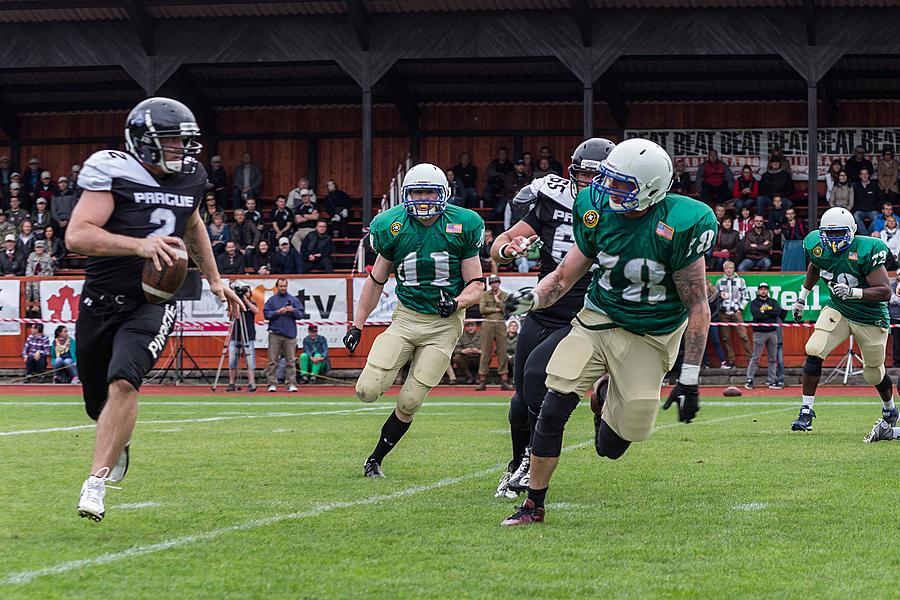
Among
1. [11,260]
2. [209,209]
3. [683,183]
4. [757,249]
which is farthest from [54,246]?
[757,249]

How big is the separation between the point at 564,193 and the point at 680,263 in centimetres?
164

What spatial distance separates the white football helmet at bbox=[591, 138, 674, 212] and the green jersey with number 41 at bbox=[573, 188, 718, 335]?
0.07m

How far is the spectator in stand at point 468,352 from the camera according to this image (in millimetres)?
20016

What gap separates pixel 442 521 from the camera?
5836mm

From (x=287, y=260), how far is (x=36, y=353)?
4.31m

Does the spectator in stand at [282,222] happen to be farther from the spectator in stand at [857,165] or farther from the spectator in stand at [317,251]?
the spectator in stand at [857,165]

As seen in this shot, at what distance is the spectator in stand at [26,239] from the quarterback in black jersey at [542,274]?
17084 mm

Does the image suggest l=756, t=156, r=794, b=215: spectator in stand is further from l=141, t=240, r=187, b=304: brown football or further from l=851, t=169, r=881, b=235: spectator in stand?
l=141, t=240, r=187, b=304: brown football

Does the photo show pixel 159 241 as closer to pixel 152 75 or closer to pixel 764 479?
pixel 764 479

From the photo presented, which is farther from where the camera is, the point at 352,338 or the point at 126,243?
the point at 352,338

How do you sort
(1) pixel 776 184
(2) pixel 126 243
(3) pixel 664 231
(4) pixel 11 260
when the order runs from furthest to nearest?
(1) pixel 776 184
(4) pixel 11 260
(3) pixel 664 231
(2) pixel 126 243

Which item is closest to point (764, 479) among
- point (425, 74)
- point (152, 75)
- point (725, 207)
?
point (725, 207)

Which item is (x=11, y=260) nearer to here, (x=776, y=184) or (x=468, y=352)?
(x=468, y=352)

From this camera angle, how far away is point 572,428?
1170 centimetres
